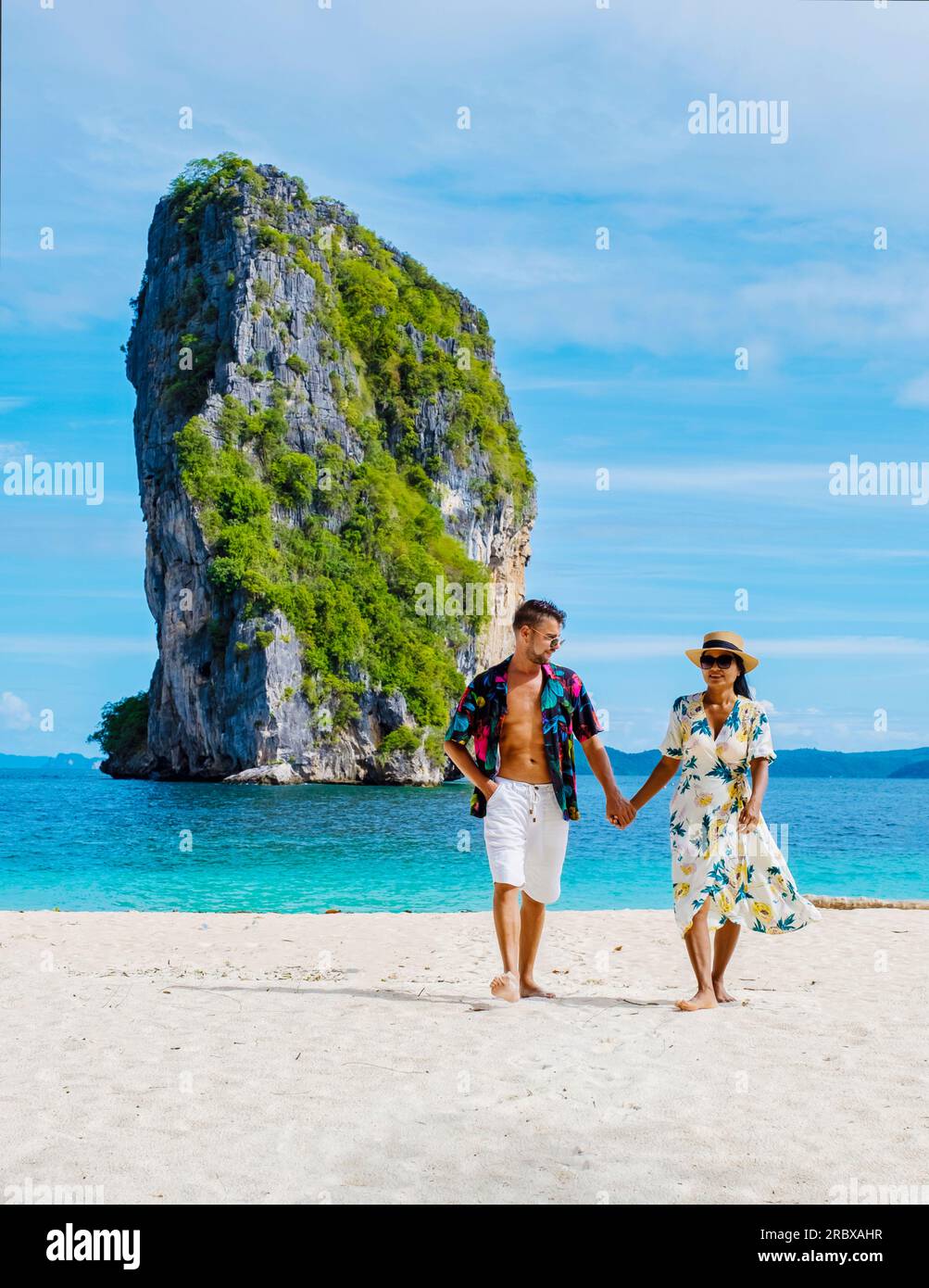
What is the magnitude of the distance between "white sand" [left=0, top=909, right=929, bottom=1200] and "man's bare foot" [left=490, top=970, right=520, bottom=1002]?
14 cm

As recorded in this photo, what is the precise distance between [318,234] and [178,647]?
29297mm

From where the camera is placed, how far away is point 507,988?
6305 millimetres

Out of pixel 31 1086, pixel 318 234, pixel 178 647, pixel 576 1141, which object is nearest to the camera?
pixel 576 1141

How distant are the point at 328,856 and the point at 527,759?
18332 millimetres

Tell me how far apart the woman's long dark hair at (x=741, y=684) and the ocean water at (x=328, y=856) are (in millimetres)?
10209

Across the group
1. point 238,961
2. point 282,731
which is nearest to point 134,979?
point 238,961

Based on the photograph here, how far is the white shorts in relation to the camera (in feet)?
20.3

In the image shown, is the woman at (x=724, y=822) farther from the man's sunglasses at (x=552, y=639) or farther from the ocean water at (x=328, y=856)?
the ocean water at (x=328, y=856)

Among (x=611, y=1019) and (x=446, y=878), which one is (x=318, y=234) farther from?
(x=611, y=1019)

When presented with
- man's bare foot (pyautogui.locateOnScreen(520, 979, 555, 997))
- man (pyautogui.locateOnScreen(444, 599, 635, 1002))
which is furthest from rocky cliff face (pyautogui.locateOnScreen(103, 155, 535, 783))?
man (pyautogui.locateOnScreen(444, 599, 635, 1002))

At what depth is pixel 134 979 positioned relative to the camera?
7.75 meters

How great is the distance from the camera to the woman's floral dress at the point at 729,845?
623 cm

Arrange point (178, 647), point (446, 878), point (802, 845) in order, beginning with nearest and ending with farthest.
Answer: point (446, 878) → point (802, 845) → point (178, 647)

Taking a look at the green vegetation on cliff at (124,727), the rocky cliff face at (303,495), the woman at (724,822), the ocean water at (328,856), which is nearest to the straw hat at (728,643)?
the woman at (724,822)
